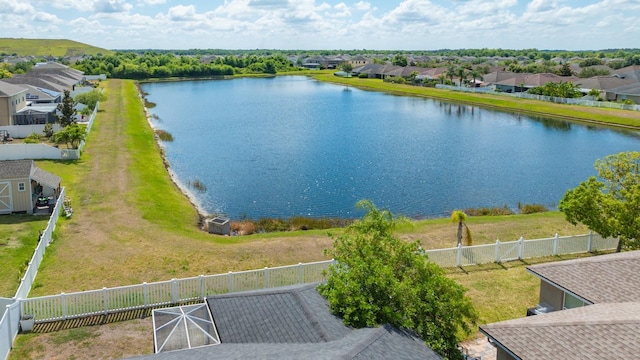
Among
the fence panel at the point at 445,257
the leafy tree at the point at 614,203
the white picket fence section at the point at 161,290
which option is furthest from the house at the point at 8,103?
the leafy tree at the point at 614,203

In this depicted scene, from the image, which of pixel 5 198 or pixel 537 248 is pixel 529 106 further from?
pixel 5 198

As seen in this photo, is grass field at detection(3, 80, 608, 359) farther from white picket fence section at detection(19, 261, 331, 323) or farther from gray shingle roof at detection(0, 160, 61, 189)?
gray shingle roof at detection(0, 160, 61, 189)

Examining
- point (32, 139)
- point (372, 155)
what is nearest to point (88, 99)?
point (32, 139)

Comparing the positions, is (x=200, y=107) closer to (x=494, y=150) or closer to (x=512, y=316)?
(x=494, y=150)

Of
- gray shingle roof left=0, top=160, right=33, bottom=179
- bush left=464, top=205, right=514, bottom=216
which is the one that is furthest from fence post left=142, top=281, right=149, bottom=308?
bush left=464, top=205, right=514, bottom=216

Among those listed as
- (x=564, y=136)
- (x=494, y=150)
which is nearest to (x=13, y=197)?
(x=494, y=150)

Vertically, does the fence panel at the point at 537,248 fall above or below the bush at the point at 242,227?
above

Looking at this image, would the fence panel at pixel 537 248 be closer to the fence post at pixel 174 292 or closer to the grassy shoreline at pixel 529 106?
the fence post at pixel 174 292
